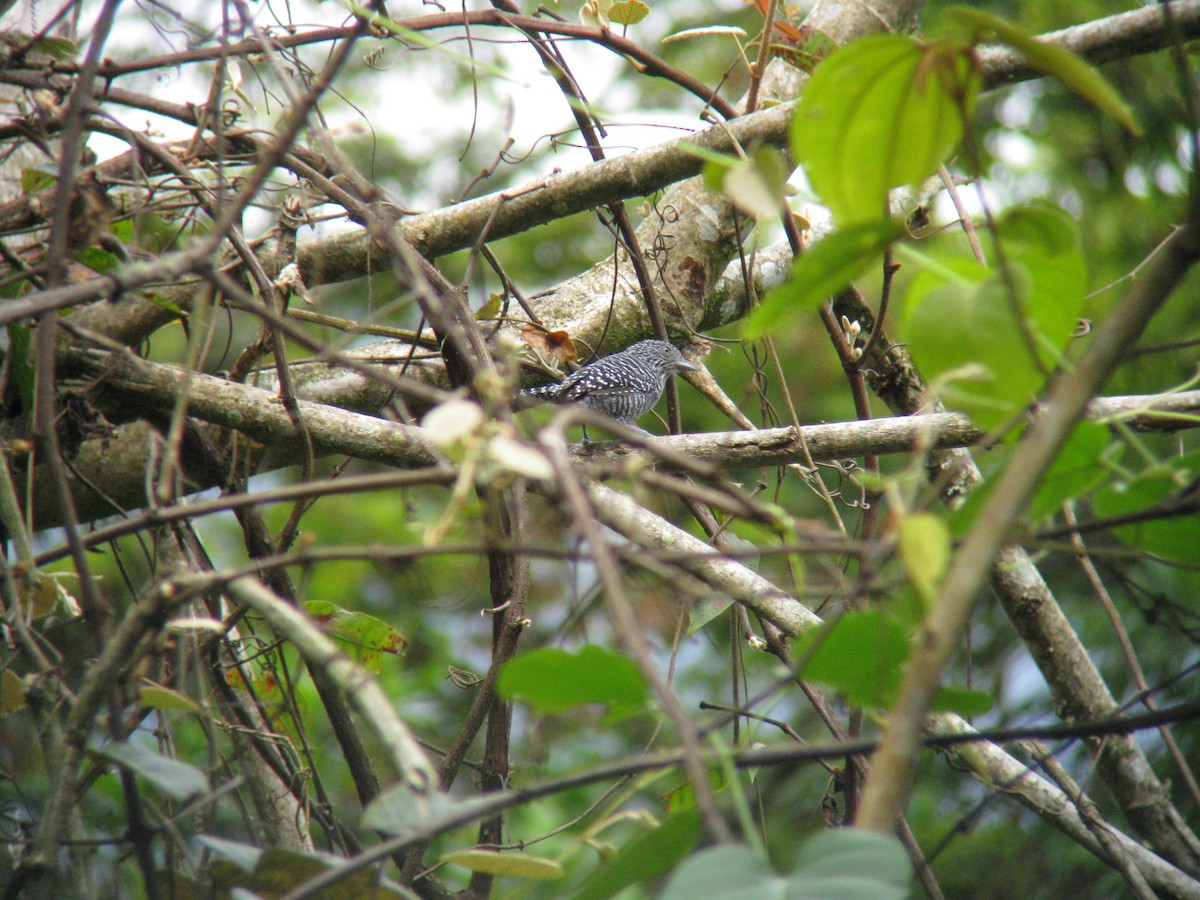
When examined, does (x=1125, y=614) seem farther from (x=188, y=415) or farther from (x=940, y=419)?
(x=188, y=415)

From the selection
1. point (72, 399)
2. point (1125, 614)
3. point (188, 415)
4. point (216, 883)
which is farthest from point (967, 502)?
point (1125, 614)

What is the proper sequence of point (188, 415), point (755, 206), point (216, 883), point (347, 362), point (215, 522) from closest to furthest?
point (755, 206) → point (347, 362) → point (216, 883) → point (188, 415) → point (215, 522)

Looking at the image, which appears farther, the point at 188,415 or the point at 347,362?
the point at 188,415

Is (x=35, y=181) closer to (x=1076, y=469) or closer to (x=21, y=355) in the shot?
(x=21, y=355)

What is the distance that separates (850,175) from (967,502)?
38 cm

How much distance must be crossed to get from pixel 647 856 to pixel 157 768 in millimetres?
653

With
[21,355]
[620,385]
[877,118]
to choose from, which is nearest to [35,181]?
[21,355]

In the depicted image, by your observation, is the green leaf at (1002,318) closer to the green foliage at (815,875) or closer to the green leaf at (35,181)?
the green foliage at (815,875)

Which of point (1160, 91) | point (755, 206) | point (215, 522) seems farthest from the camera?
point (215, 522)

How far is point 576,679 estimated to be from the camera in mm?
957

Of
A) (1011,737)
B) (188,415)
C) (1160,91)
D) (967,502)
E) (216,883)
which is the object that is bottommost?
(216,883)

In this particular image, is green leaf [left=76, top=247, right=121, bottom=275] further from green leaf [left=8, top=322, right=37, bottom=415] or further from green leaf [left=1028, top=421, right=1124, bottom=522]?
green leaf [left=1028, top=421, right=1124, bottom=522]

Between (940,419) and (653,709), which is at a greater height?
(940,419)

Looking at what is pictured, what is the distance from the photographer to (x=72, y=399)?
254 cm
